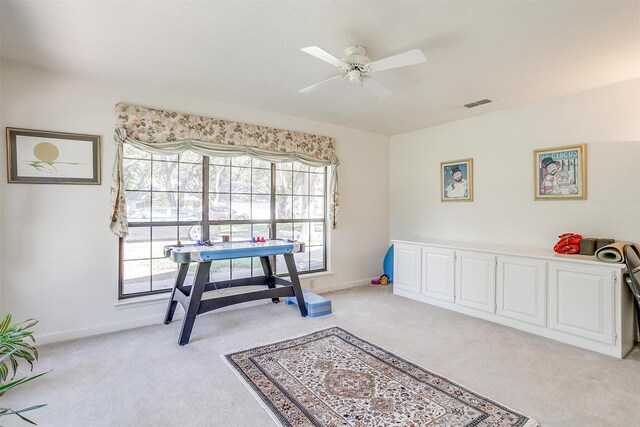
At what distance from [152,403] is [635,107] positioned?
489cm

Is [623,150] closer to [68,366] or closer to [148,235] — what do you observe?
[148,235]

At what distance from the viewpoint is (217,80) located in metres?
3.23

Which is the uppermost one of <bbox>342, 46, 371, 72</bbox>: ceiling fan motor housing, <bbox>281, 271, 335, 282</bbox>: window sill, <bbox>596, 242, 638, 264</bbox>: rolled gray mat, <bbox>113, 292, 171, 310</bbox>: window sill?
<bbox>342, 46, 371, 72</bbox>: ceiling fan motor housing

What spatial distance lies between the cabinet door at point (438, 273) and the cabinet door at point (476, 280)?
9cm

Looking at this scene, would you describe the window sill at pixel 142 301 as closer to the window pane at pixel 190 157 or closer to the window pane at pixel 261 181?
the window pane at pixel 190 157

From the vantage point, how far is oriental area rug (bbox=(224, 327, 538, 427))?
196 centimetres

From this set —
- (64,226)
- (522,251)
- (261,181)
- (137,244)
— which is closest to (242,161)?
(261,181)

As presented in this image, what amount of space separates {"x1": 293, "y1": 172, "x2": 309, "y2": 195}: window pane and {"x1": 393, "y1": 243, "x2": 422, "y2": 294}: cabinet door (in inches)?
62.8

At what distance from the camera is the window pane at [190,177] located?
3793 millimetres

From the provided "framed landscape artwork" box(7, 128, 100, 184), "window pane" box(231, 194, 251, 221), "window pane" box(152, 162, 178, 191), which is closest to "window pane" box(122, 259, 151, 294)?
"window pane" box(152, 162, 178, 191)

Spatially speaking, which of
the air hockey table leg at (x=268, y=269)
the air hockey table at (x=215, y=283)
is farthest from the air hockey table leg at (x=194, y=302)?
the air hockey table leg at (x=268, y=269)

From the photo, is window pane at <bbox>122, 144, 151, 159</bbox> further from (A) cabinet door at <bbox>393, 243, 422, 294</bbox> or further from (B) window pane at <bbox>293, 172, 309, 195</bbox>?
(A) cabinet door at <bbox>393, 243, 422, 294</bbox>

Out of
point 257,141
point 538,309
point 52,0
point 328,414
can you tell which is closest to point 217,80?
point 257,141

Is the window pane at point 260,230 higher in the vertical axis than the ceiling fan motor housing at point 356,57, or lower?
lower
